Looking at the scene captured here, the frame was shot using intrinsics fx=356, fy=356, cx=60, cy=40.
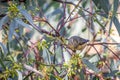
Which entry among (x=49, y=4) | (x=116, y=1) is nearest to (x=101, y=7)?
(x=116, y=1)

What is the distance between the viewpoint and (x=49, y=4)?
248 cm

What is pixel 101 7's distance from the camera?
112 centimetres

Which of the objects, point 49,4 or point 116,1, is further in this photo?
point 49,4

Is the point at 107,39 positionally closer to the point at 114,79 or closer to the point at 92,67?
the point at 114,79

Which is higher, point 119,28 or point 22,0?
point 22,0

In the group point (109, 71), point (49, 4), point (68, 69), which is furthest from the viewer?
point (49, 4)

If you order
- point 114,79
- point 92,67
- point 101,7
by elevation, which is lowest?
point 114,79

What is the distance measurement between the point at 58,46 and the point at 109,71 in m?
0.30

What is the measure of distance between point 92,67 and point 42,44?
0.51 ft

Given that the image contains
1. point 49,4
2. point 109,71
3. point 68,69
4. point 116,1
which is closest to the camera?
point 68,69

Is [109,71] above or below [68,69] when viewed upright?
below

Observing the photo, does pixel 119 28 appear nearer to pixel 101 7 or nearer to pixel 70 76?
pixel 101 7

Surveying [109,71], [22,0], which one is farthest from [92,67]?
[22,0]

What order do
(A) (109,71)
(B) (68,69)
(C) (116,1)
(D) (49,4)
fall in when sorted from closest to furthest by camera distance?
(B) (68,69) < (C) (116,1) < (A) (109,71) < (D) (49,4)
